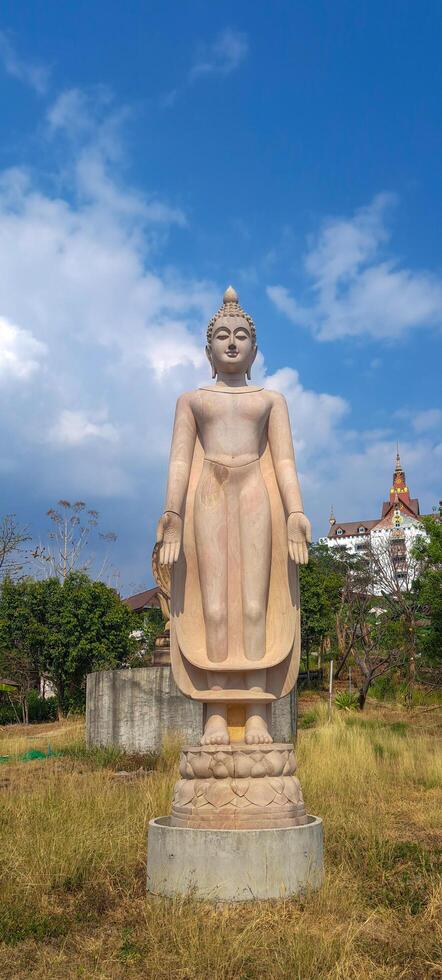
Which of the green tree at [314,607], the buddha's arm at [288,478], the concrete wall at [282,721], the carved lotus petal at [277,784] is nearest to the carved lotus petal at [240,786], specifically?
the carved lotus petal at [277,784]

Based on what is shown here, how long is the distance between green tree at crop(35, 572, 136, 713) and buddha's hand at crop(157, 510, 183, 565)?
19839mm

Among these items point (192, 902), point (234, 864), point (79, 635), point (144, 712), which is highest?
point (79, 635)

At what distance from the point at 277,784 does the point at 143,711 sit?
21.8 ft

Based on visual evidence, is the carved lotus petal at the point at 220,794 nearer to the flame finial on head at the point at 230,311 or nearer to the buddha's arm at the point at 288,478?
the buddha's arm at the point at 288,478

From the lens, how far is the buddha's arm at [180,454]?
5836mm

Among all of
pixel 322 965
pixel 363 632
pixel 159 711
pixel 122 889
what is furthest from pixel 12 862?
pixel 363 632

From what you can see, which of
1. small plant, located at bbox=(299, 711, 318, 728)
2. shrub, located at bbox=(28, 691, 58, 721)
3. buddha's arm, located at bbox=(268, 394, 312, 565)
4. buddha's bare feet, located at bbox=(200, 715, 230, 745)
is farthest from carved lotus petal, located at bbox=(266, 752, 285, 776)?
shrub, located at bbox=(28, 691, 58, 721)

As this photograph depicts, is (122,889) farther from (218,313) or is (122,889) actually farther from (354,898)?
(218,313)

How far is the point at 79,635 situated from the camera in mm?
25359

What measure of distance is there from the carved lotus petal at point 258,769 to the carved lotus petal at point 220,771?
162 millimetres

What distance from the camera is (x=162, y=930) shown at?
4000mm

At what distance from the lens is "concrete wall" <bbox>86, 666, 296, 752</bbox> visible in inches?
441

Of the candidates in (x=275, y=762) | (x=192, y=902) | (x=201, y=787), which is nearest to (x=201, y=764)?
(x=201, y=787)

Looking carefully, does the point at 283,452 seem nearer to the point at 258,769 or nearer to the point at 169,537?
the point at 169,537
